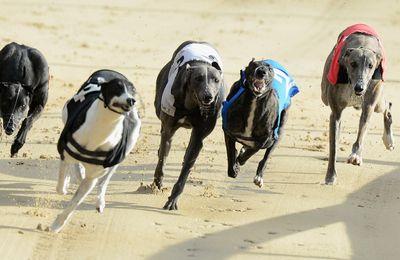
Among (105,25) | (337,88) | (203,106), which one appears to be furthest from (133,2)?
(203,106)

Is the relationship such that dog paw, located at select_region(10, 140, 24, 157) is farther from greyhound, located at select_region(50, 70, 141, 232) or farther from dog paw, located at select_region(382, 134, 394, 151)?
dog paw, located at select_region(382, 134, 394, 151)

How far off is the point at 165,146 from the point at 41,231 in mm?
1716

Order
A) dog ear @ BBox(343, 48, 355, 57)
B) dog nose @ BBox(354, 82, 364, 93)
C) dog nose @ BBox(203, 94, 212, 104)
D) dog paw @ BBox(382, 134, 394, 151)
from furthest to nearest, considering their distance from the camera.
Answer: dog paw @ BBox(382, 134, 394, 151) → dog ear @ BBox(343, 48, 355, 57) → dog nose @ BBox(354, 82, 364, 93) → dog nose @ BBox(203, 94, 212, 104)

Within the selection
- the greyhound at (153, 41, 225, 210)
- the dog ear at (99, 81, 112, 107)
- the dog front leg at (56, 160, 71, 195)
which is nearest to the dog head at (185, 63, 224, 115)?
the greyhound at (153, 41, 225, 210)

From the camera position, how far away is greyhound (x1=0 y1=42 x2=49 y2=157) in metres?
8.55

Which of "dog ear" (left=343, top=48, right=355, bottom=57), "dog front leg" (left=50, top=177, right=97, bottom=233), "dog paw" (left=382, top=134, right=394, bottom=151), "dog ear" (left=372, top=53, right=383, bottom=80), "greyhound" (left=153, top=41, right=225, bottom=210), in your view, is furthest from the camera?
"dog paw" (left=382, top=134, right=394, bottom=151)

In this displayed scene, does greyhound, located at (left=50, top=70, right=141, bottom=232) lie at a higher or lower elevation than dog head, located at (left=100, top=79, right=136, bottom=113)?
lower

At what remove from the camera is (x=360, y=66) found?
884 centimetres

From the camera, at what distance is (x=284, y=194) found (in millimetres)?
8727

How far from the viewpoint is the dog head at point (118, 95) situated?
626cm

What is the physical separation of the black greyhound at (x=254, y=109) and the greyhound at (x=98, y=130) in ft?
4.00

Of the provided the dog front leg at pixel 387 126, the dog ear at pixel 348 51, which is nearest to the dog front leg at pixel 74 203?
the dog ear at pixel 348 51

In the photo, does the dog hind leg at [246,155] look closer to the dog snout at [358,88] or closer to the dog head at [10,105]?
the dog snout at [358,88]

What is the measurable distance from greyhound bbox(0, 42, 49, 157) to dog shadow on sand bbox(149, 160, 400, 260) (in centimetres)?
231
